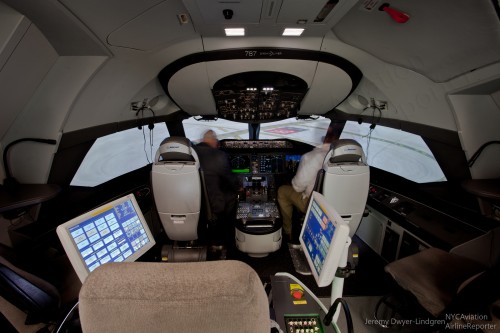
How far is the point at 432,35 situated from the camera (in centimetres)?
137

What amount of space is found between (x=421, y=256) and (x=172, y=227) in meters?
2.32

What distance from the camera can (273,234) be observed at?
2.41 m

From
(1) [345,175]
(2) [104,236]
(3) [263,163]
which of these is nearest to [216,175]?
(3) [263,163]

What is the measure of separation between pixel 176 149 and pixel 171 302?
1.70 metres

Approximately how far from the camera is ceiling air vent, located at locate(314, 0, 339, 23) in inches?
49.0

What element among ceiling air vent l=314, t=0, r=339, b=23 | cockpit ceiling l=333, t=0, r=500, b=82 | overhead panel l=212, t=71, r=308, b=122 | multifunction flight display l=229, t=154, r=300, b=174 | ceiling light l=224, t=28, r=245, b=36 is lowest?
multifunction flight display l=229, t=154, r=300, b=174

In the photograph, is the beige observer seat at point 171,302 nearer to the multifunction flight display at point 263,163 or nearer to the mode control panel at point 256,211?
the mode control panel at point 256,211

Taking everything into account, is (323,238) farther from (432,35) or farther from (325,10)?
(432,35)

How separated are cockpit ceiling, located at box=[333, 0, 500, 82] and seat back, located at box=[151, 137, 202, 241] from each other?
5.41 feet

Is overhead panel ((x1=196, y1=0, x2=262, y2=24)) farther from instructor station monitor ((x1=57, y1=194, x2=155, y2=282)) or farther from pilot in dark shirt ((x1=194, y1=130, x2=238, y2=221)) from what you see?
pilot in dark shirt ((x1=194, y1=130, x2=238, y2=221))

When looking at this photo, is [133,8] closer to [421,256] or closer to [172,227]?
[172,227]

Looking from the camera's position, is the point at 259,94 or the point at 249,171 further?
the point at 249,171

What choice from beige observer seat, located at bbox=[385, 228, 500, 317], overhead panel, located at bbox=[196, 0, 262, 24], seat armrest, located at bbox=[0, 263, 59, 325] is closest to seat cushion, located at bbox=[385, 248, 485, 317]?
beige observer seat, located at bbox=[385, 228, 500, 317]

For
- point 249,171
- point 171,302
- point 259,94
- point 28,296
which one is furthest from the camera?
point 249,171
